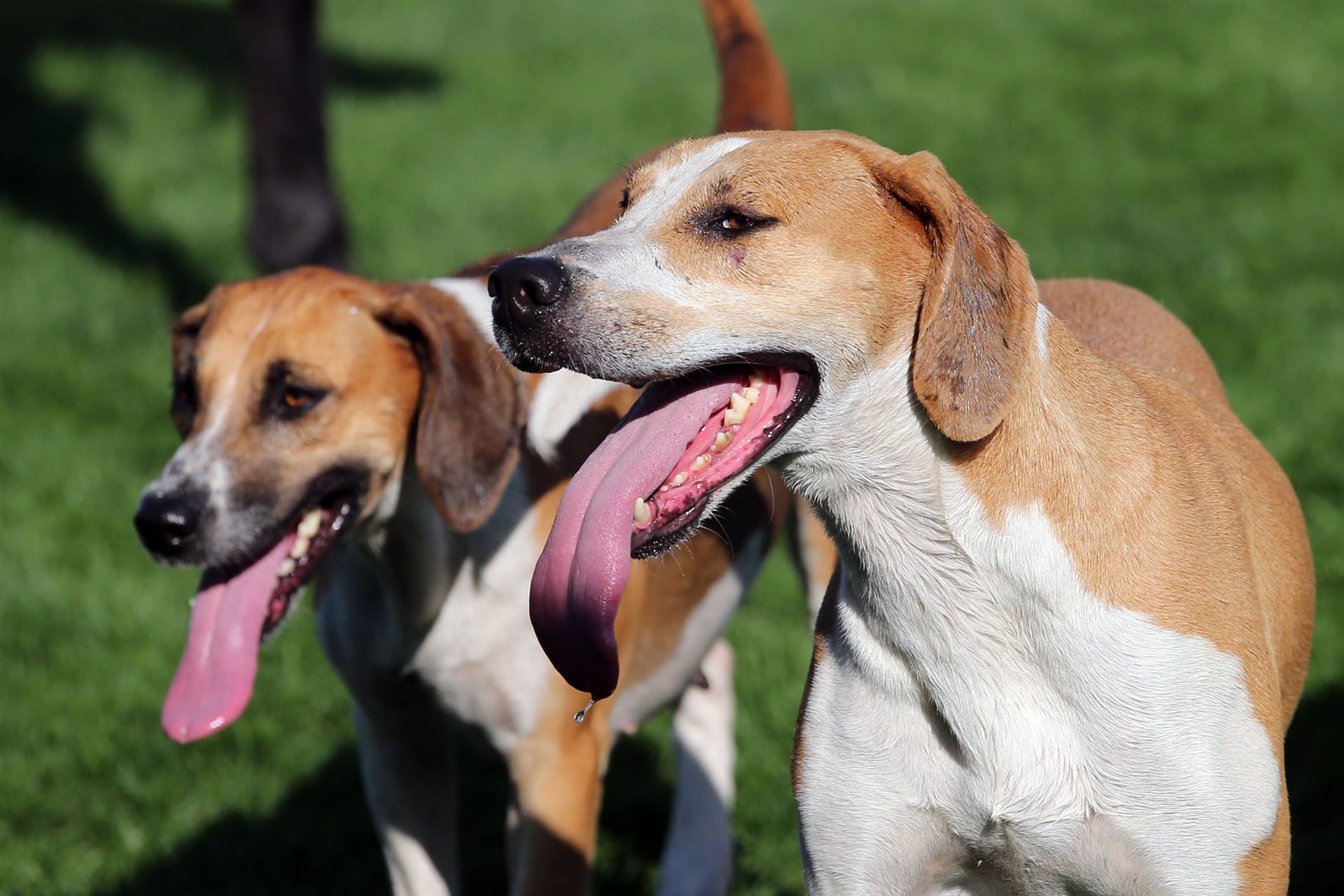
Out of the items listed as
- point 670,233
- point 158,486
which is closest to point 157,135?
point 158,486

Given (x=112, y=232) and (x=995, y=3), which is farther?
(x=995, y=3)

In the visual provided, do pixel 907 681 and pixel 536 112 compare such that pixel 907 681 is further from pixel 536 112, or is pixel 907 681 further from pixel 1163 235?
pixel 536 112

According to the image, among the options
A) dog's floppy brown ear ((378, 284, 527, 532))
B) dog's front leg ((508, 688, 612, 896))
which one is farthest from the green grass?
dog's floppy brown ear ((378, 284, 527, 532))

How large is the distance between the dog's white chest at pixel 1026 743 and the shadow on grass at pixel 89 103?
8502 mm

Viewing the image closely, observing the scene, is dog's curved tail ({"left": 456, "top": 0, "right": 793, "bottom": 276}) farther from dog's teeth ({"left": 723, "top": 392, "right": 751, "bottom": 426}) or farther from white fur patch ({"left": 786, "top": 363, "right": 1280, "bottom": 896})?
white fur patch ({"left": 786, "top": 363, "right": 1280, "bottom": 896})

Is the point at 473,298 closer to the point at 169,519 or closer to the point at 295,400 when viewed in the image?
the point at 295,400

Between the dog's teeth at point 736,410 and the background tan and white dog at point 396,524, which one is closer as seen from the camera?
the dog's teeth at point 736,410

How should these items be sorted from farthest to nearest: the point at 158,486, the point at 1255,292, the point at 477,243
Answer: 1. the point at 477,243
2. the point at 1255,292
3. the point at 158,486

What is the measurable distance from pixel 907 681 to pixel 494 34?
15469 mm

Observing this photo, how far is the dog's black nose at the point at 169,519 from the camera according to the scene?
12.9 ft

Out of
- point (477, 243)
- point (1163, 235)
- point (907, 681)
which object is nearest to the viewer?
point (907, 681)

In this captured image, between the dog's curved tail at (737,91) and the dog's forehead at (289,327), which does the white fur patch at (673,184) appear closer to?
the dog's forehead at (289,327)

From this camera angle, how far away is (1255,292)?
30.5 feet

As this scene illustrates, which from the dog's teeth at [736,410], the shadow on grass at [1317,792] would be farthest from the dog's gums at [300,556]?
the shadow on grass at [1317,792]
